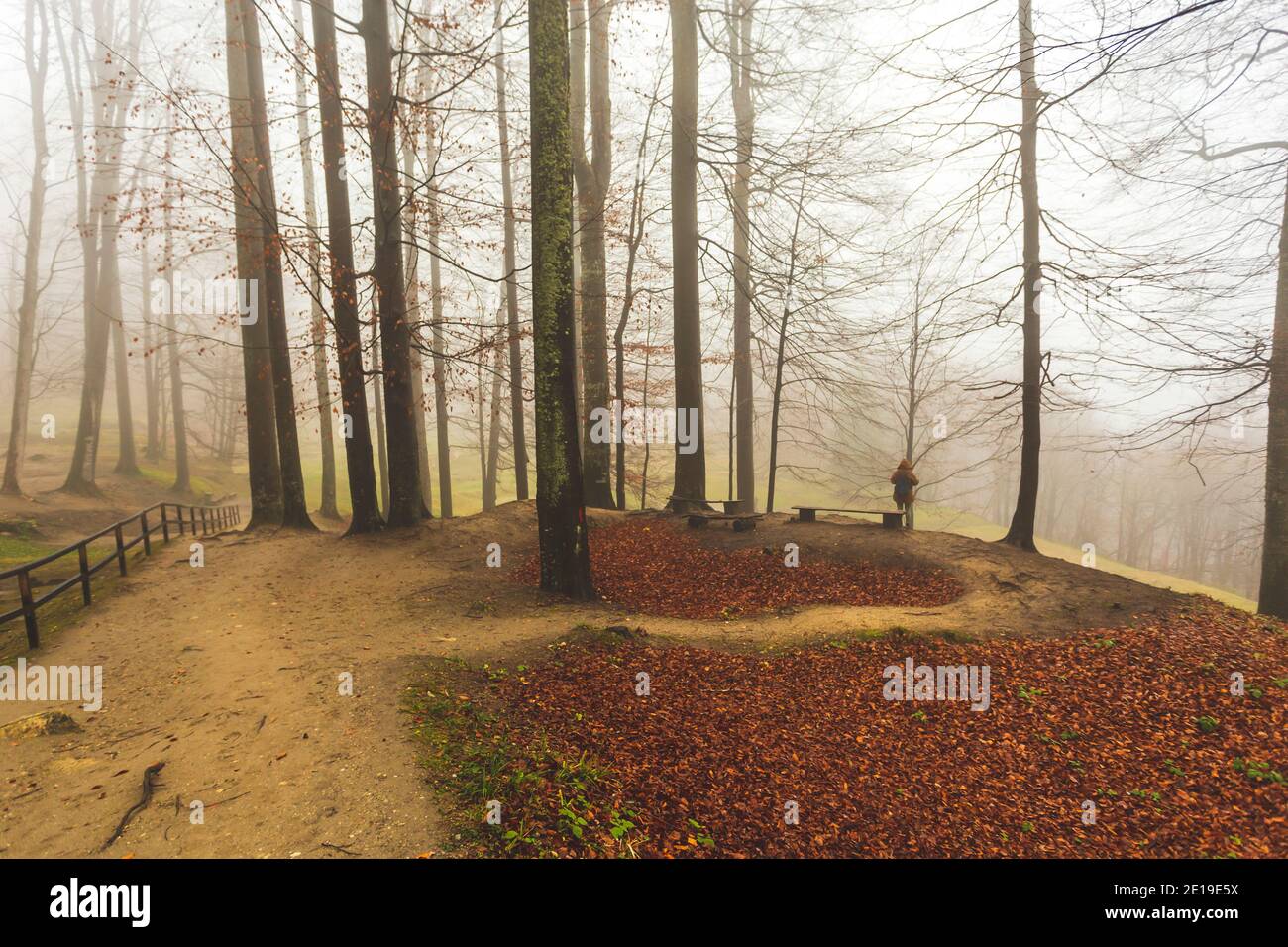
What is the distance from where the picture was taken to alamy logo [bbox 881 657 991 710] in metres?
5.91

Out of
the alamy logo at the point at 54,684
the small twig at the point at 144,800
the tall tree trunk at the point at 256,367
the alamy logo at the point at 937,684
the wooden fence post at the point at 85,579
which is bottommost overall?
the alamy logo at the point at 937,684

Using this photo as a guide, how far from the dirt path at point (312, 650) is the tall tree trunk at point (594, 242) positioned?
6.04ft

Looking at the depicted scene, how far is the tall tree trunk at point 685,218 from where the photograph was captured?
13.1 meters

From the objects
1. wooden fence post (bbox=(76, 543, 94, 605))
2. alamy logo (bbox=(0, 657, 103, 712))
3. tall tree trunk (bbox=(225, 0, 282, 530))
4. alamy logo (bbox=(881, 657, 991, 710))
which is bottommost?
alamy logo (bbox=(881, 657, 991, 710))

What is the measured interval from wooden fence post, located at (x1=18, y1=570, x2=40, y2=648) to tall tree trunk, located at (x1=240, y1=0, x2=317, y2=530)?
534 centimetres

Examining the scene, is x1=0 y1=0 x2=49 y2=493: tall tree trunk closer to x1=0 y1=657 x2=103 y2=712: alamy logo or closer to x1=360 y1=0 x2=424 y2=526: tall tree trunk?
x1=360 y1=0 x2=424 y2=526: tall tree trunk

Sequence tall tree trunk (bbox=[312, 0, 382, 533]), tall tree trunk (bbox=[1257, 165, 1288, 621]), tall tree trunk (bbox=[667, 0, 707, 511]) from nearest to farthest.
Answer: tall tree trunk (bbox=[1257, 165, 1288, 621])
tall tree trunk (bbox=[312, 0, 382, 533])
tall tree trunk (bbox=[667, 0, 707, 511])

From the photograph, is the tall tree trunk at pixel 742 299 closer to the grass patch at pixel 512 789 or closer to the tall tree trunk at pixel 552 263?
the tall tree trunk at pixel 552 263

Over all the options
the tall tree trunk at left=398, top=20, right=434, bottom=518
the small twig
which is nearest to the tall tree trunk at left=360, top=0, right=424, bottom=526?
the tall tree trunk at left=398, top=20, right=434, bottom=518
